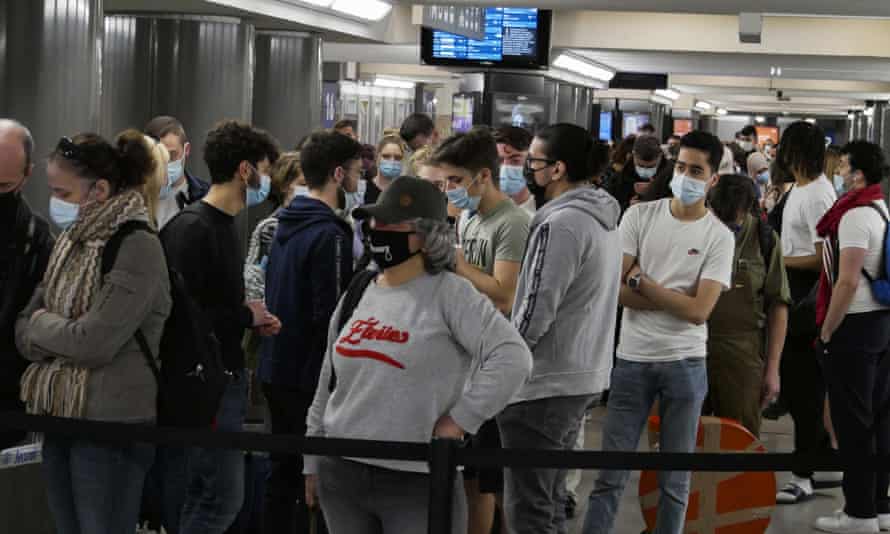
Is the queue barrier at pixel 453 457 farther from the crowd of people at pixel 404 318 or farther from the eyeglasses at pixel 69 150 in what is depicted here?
the eyeglasses at pixel 69 150

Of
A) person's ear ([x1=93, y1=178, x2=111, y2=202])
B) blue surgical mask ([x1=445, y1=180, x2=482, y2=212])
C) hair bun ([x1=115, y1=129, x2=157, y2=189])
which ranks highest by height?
hair bun ([x1=115, y1=129, x2=157, y2=189])

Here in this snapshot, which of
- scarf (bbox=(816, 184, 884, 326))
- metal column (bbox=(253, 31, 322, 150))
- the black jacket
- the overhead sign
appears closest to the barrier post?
the black jacket

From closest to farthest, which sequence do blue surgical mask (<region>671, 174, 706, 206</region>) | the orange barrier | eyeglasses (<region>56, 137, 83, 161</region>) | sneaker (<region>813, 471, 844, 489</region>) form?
eyeglasses (<region>56, 137, 83, 161</region>)
blue surgical mask (<region>671, 174, 706, 206</region>)
the orange barrier
sneaker (<region>813, 471, 844, 489</region>)

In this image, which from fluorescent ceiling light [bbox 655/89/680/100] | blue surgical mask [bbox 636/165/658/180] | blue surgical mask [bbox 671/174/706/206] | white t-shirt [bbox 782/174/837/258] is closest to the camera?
blue surgical mask [bbox 671/174/706/206]

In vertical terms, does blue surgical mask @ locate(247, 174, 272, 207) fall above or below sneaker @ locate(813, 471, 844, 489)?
above

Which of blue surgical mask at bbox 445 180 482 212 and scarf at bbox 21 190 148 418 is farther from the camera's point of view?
blue surgical mask at bbox 445 180 482 212

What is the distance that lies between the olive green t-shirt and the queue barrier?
1818mm

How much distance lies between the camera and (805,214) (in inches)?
309

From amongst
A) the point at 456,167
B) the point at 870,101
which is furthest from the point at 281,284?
the point at 870,101

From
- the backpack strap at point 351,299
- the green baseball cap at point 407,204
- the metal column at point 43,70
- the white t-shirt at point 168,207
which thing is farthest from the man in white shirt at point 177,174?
the green baseball cap at point 407,204

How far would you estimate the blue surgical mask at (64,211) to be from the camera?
14.7ft

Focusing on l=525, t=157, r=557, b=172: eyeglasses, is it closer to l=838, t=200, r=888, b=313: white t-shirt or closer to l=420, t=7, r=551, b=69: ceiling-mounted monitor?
l=838, t=200, r=888, b=313: white t-shirt

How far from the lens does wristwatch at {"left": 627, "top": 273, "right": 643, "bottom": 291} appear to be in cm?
540

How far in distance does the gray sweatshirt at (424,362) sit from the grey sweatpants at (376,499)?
0.17ft
